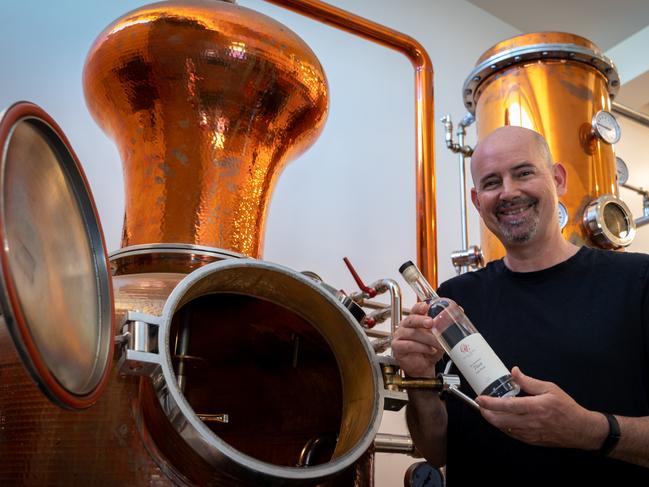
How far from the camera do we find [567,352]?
4.11 feet

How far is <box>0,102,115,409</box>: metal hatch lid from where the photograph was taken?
610 millimetres

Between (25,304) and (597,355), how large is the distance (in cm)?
99

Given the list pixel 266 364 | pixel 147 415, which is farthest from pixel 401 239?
pixel 147 415

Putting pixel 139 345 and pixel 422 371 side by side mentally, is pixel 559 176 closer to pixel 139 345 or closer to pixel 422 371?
pixel 422 371

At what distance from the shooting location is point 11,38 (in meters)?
1.84

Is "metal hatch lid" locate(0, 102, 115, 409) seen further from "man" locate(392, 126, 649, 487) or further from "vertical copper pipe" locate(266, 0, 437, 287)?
"vertical copper pipe" locate(266, 0, 437, 287)

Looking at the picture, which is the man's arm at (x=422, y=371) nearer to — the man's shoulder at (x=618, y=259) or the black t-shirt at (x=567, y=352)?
the black t-shirt at (x=567, y=352)

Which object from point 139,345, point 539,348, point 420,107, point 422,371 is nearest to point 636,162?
point 420,107

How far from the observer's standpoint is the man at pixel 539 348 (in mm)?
1072

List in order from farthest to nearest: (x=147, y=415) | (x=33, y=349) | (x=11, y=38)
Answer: (x=11, y=38)
(x=147, y=415)
(x=33, y=349)

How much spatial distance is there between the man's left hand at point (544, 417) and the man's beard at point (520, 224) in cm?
44

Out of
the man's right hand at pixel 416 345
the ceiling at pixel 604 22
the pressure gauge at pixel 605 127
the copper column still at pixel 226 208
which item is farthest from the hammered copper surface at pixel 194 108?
the ceiling at pixel 604 22

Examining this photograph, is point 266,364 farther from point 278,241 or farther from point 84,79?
point 278,241

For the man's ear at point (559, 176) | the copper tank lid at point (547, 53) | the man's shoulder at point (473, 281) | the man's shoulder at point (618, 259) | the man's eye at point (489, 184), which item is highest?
the copper tank lid at point (547, 53)
